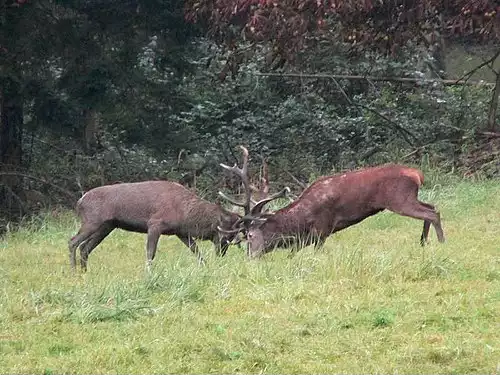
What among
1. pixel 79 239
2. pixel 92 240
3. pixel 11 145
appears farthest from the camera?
pixel 11 145

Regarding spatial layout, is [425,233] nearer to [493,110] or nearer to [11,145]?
[493,110]

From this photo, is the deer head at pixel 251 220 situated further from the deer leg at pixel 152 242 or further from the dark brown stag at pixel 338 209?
the deer leg at pixel 152 242

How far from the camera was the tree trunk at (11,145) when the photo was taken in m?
20.2

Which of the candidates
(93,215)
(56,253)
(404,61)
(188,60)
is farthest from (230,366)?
(404,61)

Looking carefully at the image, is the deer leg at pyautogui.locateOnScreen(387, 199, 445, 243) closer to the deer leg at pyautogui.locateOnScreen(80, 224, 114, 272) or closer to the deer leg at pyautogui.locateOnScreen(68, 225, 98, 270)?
the deer leg at pyautogui.locateOnScreen(80, 224, 114, 272)

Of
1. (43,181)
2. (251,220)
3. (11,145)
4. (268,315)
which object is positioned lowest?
(43,181)

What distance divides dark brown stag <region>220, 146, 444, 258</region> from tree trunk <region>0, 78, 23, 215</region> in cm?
874

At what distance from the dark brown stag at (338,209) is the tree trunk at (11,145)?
8.74 meters

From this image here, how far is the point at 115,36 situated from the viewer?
20.8m

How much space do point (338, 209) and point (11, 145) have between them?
35.5 ft

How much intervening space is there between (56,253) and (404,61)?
1206 centimetres

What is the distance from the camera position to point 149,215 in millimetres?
12484

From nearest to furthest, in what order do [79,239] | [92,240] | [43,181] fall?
[79,239] → [92,240] → [43,181]

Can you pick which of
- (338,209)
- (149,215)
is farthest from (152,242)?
(338,209)
